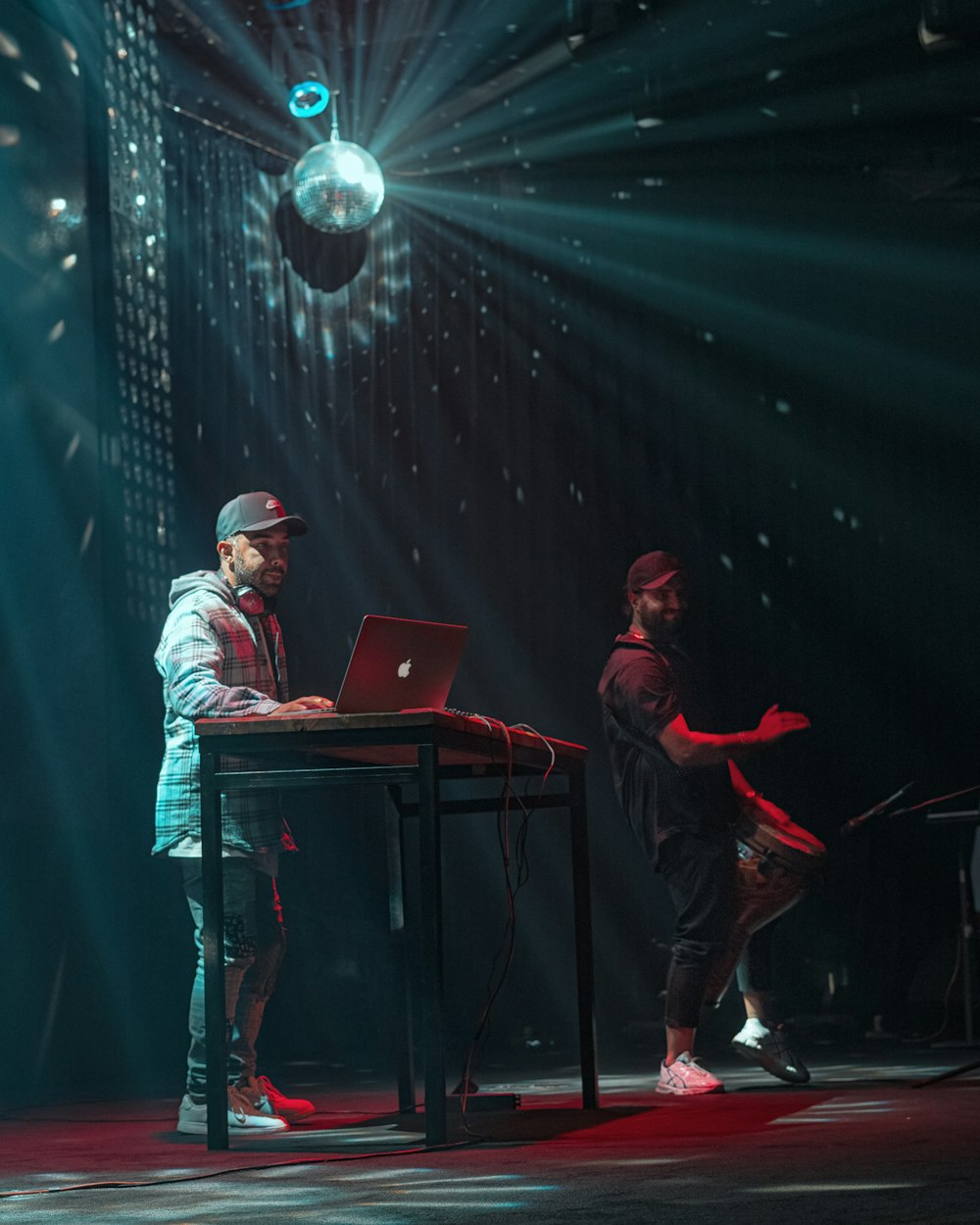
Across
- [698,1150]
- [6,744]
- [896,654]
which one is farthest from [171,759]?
[896,654]

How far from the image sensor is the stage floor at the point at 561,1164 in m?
2.24

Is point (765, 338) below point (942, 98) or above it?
below

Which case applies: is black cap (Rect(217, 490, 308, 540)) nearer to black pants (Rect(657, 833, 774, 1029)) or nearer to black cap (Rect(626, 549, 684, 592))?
black cap (Rect(626, 549, 684, 592))

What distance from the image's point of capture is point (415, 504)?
7391 mm

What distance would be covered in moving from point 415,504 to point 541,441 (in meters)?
0.67

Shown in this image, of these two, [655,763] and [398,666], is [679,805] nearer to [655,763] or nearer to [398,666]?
[655,763]

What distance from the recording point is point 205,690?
3.69m

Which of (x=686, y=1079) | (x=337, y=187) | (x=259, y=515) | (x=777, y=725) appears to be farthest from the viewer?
(x=337, y=187)

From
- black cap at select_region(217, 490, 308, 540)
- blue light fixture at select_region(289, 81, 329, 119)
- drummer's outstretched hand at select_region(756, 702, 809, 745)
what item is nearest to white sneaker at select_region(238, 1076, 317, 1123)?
black cap at select_region(217, 490, 308, 540)

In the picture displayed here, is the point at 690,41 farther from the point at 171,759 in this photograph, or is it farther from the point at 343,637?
the point at 171,759

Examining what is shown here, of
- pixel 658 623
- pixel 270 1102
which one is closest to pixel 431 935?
pixel 270 1102

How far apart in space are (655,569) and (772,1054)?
143cm

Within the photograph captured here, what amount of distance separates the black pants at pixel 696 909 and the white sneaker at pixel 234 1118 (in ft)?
3.92

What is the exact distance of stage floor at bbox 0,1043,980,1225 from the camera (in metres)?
2.24
